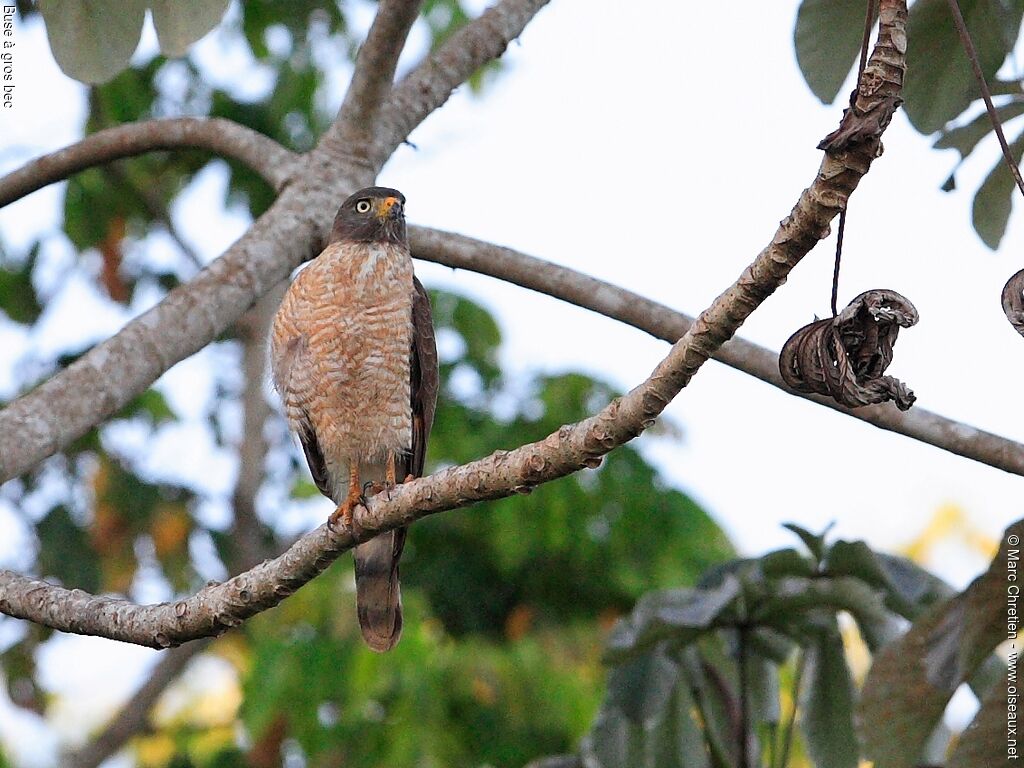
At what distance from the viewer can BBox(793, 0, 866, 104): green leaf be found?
3.61m

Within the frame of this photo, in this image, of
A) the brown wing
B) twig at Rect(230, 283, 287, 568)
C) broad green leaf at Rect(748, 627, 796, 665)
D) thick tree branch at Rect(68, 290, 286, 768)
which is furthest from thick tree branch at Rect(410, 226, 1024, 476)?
twig at Rect(230, 283, 287, 568)

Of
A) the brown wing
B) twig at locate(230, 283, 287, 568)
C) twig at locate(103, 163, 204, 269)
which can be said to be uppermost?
twig at locate(103, 163, 204, 269)

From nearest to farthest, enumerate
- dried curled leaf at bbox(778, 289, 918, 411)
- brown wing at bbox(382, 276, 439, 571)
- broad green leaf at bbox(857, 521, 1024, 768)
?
1. dried curled leaf at bbox(778, 289, 918, 411)
2. broad green leaf at bbox(857, 521, 1024, 768)
3. brown wing at bbox(382, 276, 439, 571)

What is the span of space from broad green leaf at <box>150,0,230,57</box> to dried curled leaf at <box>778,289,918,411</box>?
7.10 feet

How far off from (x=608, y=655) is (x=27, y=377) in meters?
4.37

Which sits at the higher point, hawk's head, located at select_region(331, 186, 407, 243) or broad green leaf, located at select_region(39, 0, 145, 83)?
broad green leaf, located at select_region(39, 0, 145, 83)

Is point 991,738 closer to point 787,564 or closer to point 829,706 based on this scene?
point 787,564

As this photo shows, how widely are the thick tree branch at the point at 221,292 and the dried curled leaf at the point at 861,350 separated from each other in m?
2.06

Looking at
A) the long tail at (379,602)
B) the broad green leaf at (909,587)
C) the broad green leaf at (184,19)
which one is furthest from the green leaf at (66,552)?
the broad green leaf at (909,587)

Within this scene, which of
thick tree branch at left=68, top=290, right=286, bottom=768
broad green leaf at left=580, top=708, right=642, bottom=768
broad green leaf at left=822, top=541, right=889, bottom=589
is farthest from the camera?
thick tree branch at left=68, top=290, right=286, bottom=768

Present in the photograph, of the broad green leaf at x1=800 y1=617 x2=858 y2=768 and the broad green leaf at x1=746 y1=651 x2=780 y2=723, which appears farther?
the broad green leaf at x1=746 y1=651 x2=780 y2=723

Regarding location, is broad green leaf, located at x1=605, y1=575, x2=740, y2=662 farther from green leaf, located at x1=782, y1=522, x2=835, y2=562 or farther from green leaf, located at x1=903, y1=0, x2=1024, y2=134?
green leaf, located at x1=903, y1=0, x2=1024, y2=134

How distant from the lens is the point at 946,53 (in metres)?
3.67

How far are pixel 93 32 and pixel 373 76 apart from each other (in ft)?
3.07
